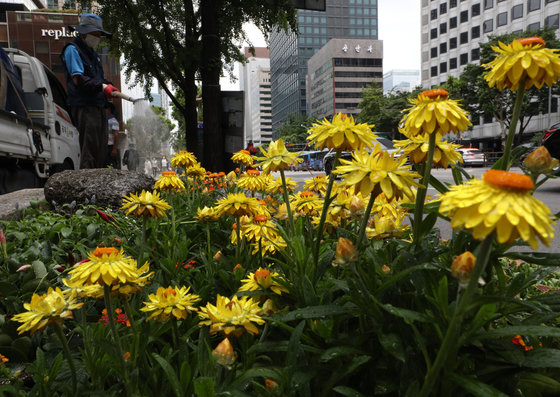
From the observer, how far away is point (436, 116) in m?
1.05

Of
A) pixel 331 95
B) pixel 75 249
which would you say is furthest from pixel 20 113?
pixel 331 95

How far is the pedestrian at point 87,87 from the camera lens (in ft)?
14.8

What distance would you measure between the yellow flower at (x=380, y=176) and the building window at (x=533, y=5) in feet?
168

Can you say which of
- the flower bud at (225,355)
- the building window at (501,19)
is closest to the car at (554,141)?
the flower bud at (225,355)

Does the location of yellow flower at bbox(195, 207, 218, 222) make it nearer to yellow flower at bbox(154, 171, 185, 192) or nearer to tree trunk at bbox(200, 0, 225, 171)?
yellow flower at bbox(154, 171, 185, 192)

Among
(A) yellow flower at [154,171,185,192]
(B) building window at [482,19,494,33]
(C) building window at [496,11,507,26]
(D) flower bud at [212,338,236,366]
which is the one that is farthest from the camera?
(B) building window at [482,19,494,33]

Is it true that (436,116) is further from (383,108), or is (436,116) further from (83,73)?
(383,108)

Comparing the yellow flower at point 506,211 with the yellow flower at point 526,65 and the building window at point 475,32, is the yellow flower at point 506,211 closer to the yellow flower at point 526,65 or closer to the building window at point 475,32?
the yellow flower at point 526,65

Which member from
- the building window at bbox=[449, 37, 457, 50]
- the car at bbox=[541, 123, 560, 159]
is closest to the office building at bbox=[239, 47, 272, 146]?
the building window at bbox=[449, 37, 457, 50]

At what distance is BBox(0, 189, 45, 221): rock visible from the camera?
10.9 ft

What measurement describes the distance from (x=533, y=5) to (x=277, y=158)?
51.6 m

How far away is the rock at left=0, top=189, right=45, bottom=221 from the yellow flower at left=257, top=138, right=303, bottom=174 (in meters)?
2.75

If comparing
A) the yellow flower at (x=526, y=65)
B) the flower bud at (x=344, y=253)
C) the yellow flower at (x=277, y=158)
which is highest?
the yellow flower at (x=526, y=65)

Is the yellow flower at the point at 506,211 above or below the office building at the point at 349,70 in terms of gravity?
below
